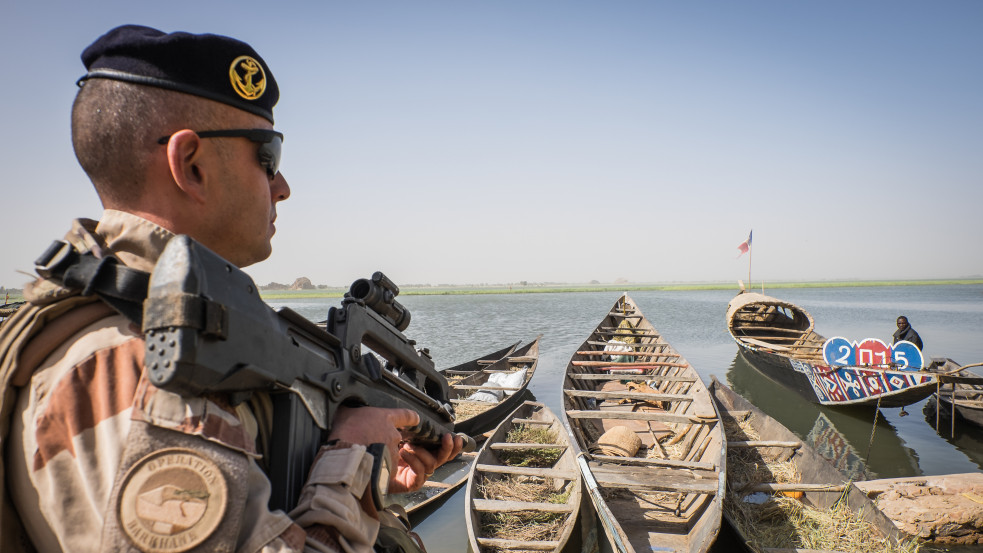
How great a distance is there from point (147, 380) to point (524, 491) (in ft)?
20.8

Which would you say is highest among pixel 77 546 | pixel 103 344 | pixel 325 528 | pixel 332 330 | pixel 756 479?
pixel 103 344

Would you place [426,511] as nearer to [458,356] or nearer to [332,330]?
[332,330]

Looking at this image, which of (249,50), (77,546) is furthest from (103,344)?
(249,50)

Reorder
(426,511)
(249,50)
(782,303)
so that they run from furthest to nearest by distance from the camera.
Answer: (782,303) < (426,511) < (249,50)

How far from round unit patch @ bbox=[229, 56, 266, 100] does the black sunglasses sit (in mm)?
112

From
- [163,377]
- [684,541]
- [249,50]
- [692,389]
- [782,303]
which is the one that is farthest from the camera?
[782,303]

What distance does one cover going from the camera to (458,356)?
69.6ft

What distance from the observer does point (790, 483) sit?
587 cm

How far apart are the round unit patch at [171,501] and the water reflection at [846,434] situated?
12.0 meters

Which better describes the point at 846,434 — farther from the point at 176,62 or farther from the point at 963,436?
the point at 176,62

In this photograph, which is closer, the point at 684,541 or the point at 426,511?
the point at 684,541

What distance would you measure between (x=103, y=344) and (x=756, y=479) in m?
7.65

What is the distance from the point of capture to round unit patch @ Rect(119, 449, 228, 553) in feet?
2.74

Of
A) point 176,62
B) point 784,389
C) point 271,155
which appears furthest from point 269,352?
point 784,389
